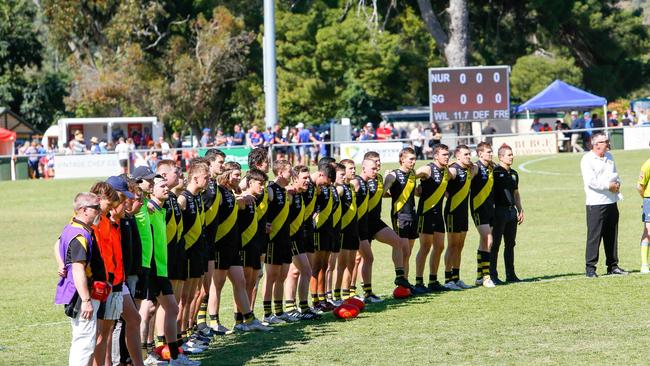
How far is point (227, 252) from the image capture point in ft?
38.6

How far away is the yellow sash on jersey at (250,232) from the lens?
1204cm

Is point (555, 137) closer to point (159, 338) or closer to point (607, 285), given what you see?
point (607, 285)

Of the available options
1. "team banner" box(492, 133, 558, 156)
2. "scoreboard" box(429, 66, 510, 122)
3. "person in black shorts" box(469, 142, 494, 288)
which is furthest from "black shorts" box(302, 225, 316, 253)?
"team banner" box(492, 133, 558, 156)

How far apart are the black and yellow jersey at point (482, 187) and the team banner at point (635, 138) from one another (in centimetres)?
2020

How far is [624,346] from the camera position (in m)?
10.2

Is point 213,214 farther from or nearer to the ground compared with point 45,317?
farther from the ground

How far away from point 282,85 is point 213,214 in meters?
44.8

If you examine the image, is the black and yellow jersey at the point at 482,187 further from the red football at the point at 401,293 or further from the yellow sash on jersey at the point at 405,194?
the red football at the point at 401,293

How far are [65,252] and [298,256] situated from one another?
4.84 m

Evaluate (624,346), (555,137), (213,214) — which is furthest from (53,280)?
(555,137)

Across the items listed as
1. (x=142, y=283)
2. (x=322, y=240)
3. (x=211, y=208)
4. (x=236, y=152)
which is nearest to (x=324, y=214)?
(x=322, y=240)

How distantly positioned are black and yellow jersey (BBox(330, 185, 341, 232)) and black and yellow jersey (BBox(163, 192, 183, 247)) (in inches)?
126

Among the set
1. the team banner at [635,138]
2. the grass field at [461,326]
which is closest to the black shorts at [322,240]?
the grass field at [461,326]

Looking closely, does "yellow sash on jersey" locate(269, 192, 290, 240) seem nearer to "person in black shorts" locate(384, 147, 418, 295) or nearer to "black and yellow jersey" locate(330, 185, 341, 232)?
"black and yellow jersey" locate(330, 185, 341, 232)
